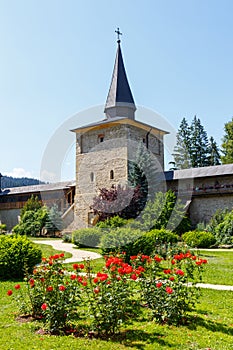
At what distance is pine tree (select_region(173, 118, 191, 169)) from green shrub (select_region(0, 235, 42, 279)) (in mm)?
30291

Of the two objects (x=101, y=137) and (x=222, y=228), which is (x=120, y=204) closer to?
(x=222, y=228)

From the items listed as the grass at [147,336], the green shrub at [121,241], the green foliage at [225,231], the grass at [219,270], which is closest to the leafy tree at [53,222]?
the green foliage at [225,231]

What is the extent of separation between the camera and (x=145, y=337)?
459 cm

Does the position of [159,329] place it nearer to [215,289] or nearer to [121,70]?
[215,289]

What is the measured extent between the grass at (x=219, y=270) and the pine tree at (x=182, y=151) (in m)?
26.5

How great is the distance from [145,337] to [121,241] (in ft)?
19.2

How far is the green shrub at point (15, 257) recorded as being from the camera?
9.12 m

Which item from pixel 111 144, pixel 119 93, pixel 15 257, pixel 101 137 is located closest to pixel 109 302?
pixel 15 257

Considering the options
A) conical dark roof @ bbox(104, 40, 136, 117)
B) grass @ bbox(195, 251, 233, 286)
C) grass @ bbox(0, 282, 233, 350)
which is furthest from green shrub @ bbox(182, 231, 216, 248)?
conical dark roof @ bbox(104, 40, 136, 117)

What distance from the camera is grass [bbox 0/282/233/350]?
4.28m

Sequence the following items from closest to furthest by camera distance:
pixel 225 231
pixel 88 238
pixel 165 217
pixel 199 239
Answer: pixel 199 239 < pixel 88 238 < pixel 225 231 < pixel 165 217

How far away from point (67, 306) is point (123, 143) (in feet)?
67.7

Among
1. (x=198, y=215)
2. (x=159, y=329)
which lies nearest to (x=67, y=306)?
(x=159, y=329)

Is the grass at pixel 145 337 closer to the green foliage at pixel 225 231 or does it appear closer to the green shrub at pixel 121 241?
the green shrub at pixel 121 241
